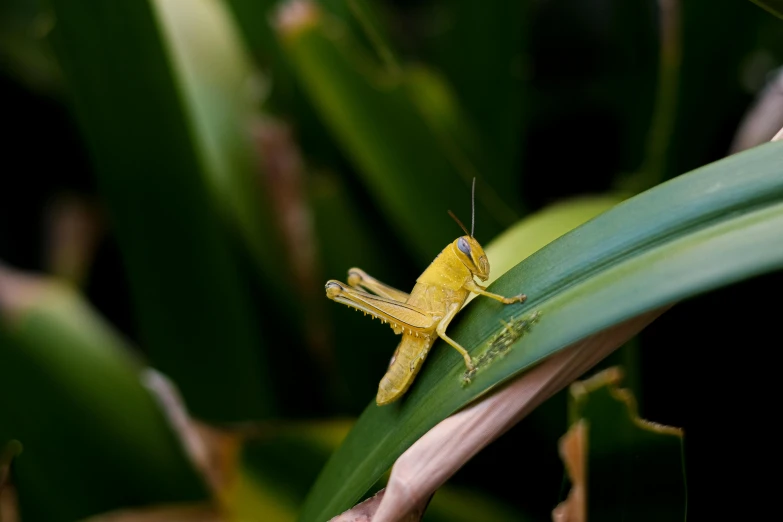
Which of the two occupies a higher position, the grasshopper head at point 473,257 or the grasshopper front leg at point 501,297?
the grasshopper head at point 473,257

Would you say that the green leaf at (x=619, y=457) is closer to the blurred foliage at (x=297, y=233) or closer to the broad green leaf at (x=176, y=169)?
the blurred foliage at (x=297, y=233)

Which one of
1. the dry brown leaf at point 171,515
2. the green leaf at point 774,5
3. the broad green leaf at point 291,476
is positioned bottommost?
the dry brown leaf at point 171,515

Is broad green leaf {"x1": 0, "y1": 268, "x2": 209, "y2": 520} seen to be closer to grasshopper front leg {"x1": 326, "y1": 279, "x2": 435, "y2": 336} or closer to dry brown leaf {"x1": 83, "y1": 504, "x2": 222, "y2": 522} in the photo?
dry brown leaf {"x1": 83, "y1": 504, "x2": 222, "y2": 522}

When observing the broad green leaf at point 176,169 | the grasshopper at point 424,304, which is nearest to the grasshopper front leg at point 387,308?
the grasshopper at point 424,304

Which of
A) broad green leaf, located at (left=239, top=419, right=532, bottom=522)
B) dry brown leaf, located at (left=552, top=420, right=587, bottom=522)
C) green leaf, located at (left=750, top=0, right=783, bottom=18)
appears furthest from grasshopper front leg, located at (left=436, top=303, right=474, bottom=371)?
green leaf, located at (left=750, top=0, right=783, bottom=18)

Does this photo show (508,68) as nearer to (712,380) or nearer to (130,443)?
(712,380)

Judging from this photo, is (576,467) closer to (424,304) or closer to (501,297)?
(501,297)
